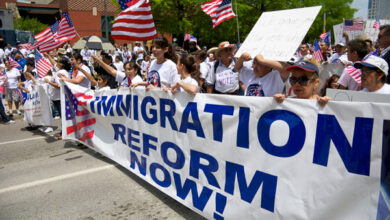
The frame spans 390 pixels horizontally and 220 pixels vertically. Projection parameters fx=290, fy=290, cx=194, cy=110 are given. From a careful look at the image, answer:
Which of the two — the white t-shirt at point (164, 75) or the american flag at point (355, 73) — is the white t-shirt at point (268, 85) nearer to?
the american flag at point (355, 73)

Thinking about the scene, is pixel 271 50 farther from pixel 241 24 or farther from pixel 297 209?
pixel 241 24

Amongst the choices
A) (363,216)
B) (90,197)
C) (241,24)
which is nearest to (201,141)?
(363,216)

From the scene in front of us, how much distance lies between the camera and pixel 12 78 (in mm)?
9250

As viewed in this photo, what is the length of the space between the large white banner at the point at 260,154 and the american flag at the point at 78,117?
5.34 ft

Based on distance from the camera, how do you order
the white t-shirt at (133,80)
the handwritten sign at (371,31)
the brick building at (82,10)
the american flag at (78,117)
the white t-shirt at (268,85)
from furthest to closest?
the brick building at (82,10)
the handwritten sign at (371,31)
the american flag at (78,117)
the white t-shirt at (133,80)
the white t-shirt at (268,85)

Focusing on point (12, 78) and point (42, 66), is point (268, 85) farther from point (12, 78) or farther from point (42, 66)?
point (12, 78)

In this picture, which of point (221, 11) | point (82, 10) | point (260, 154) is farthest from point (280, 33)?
point (82, 10)

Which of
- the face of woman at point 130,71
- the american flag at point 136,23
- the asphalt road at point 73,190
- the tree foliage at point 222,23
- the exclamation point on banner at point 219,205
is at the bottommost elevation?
the asphalt road at point 73,190

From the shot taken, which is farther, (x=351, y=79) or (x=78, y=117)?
(x=78, y=117)

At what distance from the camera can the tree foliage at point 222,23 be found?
23.4m

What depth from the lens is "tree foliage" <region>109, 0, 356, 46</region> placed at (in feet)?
76.9

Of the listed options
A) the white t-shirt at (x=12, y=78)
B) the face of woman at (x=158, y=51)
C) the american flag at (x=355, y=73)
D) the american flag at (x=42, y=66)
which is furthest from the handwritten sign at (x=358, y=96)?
the white t-shirt at (x=12, y=78)

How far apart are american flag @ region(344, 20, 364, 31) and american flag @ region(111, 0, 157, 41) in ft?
19.0

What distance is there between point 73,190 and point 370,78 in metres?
3.75
